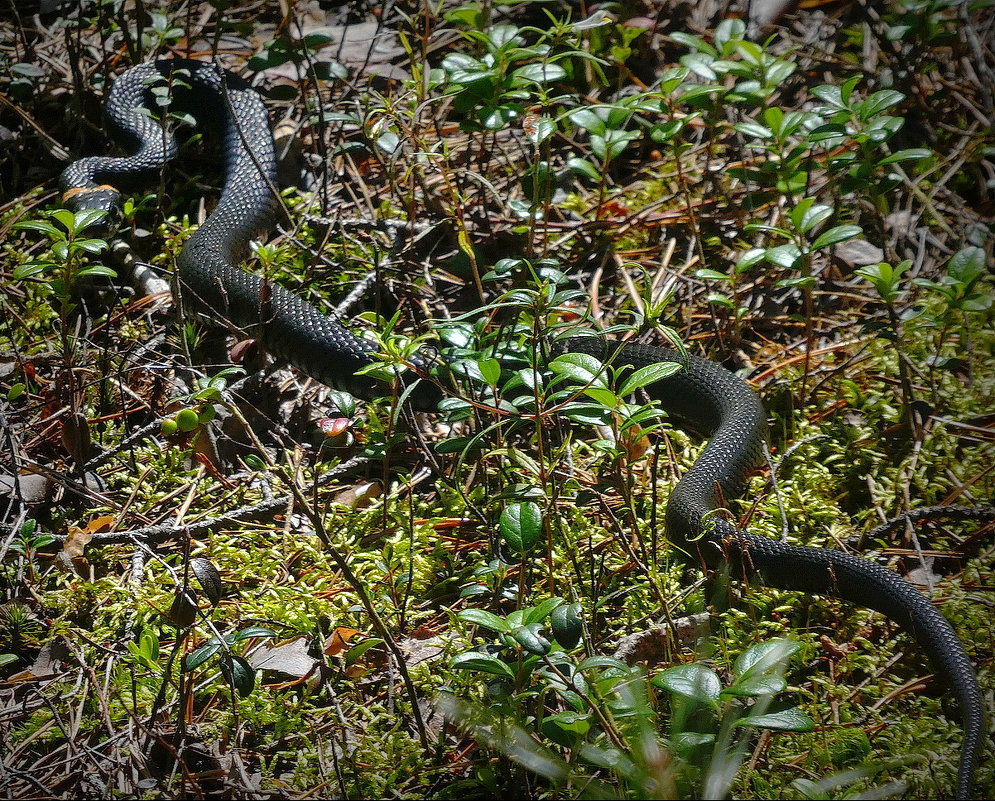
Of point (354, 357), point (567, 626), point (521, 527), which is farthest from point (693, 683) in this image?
point (354, 357)

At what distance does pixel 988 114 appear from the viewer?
15.0ft

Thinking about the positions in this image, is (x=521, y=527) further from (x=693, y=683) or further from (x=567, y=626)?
(x=693, y=683)

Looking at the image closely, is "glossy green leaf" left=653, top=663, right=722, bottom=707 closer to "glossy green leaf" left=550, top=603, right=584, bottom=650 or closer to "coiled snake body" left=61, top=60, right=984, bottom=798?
"glossy green leaf" left=550, top=603, right=584, bottom=650

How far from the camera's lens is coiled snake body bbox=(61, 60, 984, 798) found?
97.1 inches

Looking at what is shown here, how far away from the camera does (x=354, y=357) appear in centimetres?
358

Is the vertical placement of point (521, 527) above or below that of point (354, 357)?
above

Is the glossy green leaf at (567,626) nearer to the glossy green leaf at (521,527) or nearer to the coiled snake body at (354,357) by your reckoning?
the glossy green leaf at (521,527)

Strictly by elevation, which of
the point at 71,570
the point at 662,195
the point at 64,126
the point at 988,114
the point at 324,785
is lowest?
the point at 71,570

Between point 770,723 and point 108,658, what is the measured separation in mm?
1937

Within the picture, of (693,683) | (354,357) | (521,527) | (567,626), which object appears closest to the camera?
(693,683)

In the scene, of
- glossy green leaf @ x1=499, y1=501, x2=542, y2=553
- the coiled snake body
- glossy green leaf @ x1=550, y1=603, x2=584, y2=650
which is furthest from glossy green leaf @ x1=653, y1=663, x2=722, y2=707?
the coiled snake body

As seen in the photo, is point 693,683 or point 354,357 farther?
point 354,357

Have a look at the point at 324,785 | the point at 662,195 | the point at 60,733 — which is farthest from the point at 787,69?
the point at 60,733

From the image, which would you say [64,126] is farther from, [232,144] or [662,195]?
[662,195]
